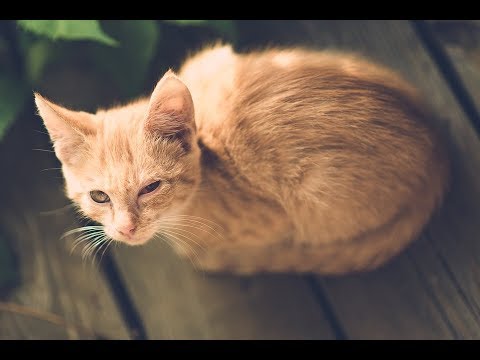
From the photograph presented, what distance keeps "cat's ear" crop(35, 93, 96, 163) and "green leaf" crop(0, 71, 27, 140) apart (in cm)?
34

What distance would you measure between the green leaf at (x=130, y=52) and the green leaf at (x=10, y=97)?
0.21m

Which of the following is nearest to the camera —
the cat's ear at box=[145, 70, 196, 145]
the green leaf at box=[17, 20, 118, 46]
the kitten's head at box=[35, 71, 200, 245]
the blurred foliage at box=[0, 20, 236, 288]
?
the cat's ear at box=[145, 70, 196, 145]

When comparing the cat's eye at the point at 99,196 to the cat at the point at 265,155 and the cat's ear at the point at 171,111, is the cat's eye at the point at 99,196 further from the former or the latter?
the cat's ear at the point at 171,111

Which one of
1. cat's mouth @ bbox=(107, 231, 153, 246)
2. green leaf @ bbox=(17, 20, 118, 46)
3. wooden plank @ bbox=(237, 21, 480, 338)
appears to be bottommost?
wooden plank @ bbox=(237, 21, 480, 338)

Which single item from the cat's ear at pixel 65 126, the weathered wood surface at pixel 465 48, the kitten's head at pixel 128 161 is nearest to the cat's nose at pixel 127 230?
the kitten's head at pixel 128 161

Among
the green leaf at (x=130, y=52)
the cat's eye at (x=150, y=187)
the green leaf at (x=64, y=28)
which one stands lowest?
the cat's eye at (x=150, y=187)

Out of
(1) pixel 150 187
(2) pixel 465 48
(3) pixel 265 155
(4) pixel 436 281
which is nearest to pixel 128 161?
(1) pixel 150 187

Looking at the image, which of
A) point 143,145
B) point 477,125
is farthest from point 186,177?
point 477,125

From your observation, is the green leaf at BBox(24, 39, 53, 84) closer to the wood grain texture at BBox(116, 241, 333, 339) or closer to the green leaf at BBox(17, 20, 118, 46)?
the green leaf at BBox(17, 20, 118, 46)

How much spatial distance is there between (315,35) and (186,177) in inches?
24.5

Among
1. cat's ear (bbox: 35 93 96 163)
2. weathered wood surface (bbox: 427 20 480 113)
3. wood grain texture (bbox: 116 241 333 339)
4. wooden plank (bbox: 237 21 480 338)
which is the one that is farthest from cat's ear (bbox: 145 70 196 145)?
weathered wood surface (bbox: 427 20 480 113)

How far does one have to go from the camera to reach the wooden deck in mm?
1472

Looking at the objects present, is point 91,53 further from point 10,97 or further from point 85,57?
point 10,97

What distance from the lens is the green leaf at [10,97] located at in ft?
4.81
